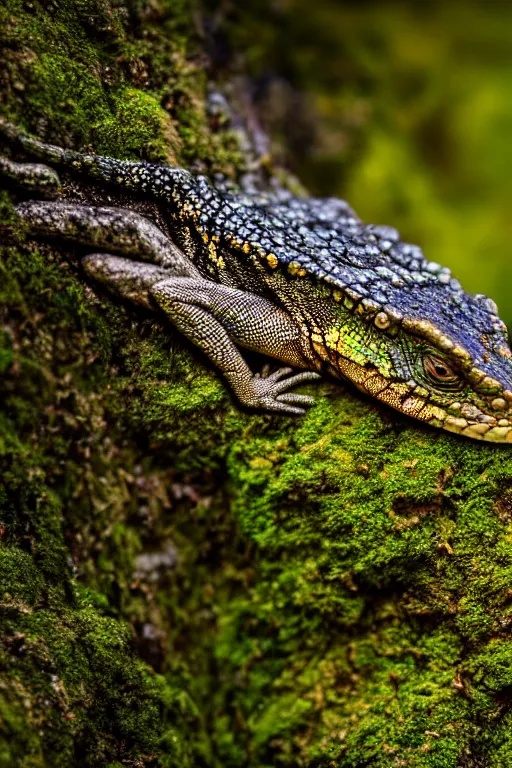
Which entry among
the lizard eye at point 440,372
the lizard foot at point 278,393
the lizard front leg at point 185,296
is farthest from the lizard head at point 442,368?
the lizard front leg at point 185,296

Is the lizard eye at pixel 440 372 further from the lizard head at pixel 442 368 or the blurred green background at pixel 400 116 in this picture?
the blurred green background at pixel 400 116

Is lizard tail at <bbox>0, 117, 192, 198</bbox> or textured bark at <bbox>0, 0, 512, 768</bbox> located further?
lizard tail at <bbox>0, 117, 192, 198</bbox>

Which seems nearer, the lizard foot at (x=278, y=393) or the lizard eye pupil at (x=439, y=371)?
the lizard eye pupil at (x=439, y=371)

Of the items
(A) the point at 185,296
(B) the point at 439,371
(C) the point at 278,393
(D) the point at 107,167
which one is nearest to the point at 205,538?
(C) the point at 278,393

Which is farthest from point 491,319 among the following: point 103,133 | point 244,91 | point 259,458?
point 244,91

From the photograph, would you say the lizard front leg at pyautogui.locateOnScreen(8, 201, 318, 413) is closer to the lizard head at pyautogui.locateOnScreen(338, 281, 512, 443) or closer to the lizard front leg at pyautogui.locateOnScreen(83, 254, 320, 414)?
the lizard front leg at pyautogui.locateOnScreen(83, 254, 320, 414)

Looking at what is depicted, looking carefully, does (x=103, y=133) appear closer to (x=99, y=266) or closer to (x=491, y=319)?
(x=99, y=266)

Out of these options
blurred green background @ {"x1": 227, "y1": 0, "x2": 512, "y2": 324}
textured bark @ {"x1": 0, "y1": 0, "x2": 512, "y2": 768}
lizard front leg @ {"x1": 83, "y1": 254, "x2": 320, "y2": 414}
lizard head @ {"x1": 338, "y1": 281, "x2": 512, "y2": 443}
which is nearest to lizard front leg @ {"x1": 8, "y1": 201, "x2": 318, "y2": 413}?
lizard front leg @ {"x1": 83, "y1": 254, "x2": 320, "y2": 414}
